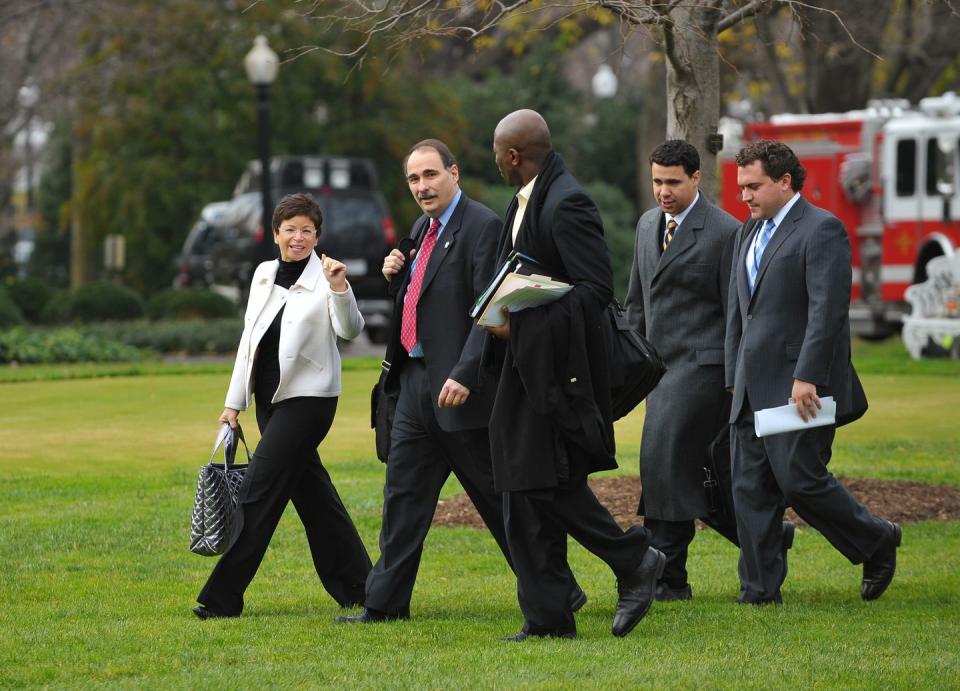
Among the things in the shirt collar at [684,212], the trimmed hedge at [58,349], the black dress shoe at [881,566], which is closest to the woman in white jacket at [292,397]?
the shirt collar at [684,212]

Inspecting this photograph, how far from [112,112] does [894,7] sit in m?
16.7

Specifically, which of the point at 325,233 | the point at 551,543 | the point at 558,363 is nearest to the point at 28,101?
the point at 325,233

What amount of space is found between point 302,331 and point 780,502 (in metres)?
2.26

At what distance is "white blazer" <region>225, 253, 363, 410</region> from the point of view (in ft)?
23.7

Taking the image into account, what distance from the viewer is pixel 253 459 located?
23.8 ft

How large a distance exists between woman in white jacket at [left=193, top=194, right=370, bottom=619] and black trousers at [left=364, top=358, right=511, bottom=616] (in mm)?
375

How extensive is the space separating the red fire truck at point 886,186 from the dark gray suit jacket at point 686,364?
14519 mm

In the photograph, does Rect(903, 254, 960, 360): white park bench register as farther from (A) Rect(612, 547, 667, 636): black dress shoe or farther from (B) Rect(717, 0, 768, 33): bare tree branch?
(A) Rect(612, 547, 667, 636): black dress shoe

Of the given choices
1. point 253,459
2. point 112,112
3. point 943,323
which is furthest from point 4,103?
point 253,459

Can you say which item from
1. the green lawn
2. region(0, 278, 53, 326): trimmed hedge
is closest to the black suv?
region(0, 278, 53, 326): trimmed hedge

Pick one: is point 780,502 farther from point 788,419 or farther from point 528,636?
point 528,636

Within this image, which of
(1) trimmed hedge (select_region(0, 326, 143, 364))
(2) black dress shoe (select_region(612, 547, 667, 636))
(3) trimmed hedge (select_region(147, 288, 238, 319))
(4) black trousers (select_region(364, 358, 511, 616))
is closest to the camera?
(2) black dress shoe (select_region(612, 547, 667, 636))

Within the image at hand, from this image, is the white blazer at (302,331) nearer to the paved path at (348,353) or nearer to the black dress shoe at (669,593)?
the black dress shoe at (669,593)

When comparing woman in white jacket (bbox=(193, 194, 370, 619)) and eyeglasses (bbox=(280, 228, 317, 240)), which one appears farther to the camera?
eyeglasses (bbox=(280, 228, 317, 240))
